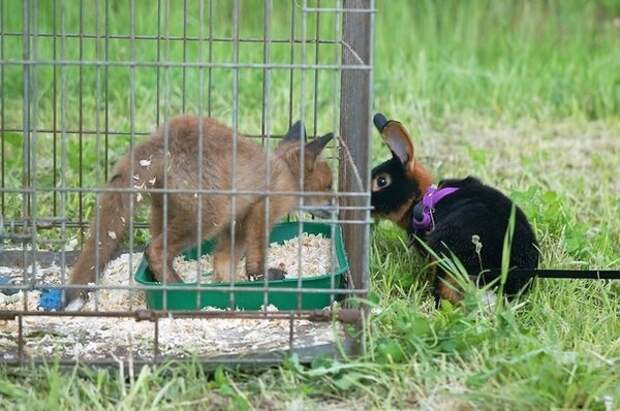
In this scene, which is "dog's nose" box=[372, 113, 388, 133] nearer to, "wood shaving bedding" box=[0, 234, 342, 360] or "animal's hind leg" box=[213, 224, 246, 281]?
"animal's hind leg" box=[213, 224, 246, 281]

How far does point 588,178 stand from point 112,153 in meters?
2.69

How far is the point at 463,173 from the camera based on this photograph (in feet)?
23.6

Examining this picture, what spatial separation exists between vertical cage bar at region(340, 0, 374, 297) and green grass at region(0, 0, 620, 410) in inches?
8.5

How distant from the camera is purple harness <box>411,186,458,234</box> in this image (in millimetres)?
5441

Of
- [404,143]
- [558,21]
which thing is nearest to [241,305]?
[404,143]

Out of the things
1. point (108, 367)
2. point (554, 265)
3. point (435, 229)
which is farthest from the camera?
point (554, 265)

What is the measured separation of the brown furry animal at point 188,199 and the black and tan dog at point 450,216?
519 millimetres

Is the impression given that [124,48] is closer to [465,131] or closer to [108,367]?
[465,131]

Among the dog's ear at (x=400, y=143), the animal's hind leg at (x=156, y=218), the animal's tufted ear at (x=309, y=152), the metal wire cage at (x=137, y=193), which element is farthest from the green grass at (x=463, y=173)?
the animal's hind leg at (x=156, y=218)

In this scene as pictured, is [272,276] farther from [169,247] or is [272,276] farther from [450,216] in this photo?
[450,216]

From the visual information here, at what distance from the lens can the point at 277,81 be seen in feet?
28.0

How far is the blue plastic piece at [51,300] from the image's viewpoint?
4.91m

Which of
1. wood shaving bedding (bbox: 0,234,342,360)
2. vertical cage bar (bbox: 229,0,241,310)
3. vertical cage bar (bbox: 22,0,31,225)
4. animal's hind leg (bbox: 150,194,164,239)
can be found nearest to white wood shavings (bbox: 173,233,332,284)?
animal's hind leg (bbox: 150,194,164,239)

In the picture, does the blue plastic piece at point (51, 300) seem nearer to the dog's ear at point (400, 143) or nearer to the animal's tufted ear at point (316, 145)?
the animal's tufted ear at point (316, 145)
